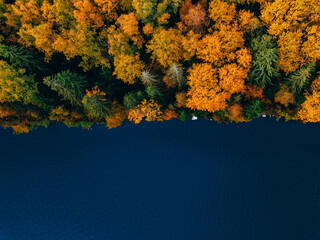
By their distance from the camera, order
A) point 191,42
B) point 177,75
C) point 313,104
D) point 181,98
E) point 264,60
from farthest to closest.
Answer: point 181,98, point 177,75, point 191,42, point 313,104, point 264,60

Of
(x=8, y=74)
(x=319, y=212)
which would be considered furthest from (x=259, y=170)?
(x=8, y=74)

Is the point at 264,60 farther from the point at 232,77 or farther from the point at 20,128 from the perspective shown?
the point at 20,128

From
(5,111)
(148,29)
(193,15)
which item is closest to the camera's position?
(193,15)

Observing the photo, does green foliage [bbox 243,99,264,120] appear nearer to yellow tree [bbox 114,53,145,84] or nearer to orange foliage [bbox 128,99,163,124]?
orange foliage [bbox 128,99,163,124]

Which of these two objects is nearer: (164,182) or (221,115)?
(221,115)

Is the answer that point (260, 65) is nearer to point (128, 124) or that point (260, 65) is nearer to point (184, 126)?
point (184, 126)

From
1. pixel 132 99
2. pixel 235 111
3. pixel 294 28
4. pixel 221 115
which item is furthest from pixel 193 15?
pixel 221 115
